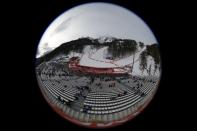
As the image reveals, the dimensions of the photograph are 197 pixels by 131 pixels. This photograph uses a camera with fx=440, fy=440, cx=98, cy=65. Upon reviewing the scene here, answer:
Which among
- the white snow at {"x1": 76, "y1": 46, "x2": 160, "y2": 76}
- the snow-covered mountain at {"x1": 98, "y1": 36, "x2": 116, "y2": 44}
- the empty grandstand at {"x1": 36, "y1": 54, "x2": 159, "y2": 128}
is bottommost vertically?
the empty grandstand at {"x1": 36, "y1": 54, "x2": 159, "y2": 128}

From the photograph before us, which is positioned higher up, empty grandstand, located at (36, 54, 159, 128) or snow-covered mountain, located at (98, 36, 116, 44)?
snow-covered mountain, located at (98, 36, 116, 44)

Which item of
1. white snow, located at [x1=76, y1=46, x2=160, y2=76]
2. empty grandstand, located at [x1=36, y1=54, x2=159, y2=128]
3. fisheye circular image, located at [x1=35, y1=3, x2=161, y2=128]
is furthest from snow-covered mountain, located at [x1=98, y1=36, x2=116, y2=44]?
empty grandstand, located at [x1=36, y1=54, x2=159, y2=128]

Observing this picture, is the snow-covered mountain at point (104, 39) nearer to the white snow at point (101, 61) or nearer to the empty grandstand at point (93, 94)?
the white snow at point (101, 61)

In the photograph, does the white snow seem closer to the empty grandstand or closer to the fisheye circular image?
the fisheye circular image

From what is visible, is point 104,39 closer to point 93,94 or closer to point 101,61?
point 101,61

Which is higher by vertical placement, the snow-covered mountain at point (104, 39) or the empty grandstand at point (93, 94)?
the snow-covered mountain at point (104, 39)

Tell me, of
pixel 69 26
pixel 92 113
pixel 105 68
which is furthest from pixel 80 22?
pixel 92 113

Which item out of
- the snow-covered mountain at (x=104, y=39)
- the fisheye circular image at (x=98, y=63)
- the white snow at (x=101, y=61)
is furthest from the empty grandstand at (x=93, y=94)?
the snow-covered mountain at (x=104, y=39)

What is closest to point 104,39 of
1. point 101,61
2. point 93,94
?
point 101,61
